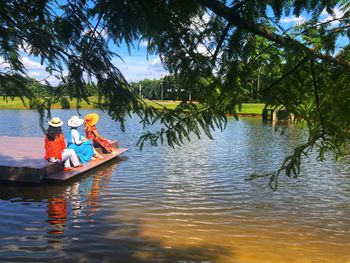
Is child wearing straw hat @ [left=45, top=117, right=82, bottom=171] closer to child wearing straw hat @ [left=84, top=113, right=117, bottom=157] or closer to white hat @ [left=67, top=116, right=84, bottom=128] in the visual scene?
white hat @ [left=67, top=116, right=84, bottom=128]

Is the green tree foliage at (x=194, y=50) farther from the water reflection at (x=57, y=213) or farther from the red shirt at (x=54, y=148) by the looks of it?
the red shirt at (x=54, y=148)

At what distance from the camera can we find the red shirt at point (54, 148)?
10234mm

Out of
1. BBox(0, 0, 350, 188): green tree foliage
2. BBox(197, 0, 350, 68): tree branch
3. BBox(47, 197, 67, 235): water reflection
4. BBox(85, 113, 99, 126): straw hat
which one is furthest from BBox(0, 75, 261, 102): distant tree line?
BBox(85, 113, 99, 126): straw hat

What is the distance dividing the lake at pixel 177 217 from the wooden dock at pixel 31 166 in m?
0.22

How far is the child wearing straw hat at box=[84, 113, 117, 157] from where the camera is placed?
12969 millimetres

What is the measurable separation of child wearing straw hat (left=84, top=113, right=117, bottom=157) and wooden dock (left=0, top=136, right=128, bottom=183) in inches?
14.1

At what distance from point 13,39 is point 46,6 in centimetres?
39

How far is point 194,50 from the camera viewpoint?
3525mm

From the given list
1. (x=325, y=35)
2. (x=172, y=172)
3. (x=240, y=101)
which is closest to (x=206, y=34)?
Result: (x=240, y=101)

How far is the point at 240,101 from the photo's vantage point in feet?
11.5

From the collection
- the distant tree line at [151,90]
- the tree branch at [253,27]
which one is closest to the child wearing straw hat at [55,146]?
the distant tree line at [151,90]

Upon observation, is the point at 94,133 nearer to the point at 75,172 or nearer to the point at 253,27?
the point at 75,172

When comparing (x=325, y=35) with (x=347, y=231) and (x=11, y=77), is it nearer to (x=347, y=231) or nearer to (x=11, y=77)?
(x=11, y=77)

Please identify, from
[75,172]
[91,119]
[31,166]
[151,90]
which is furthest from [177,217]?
[91,119]
